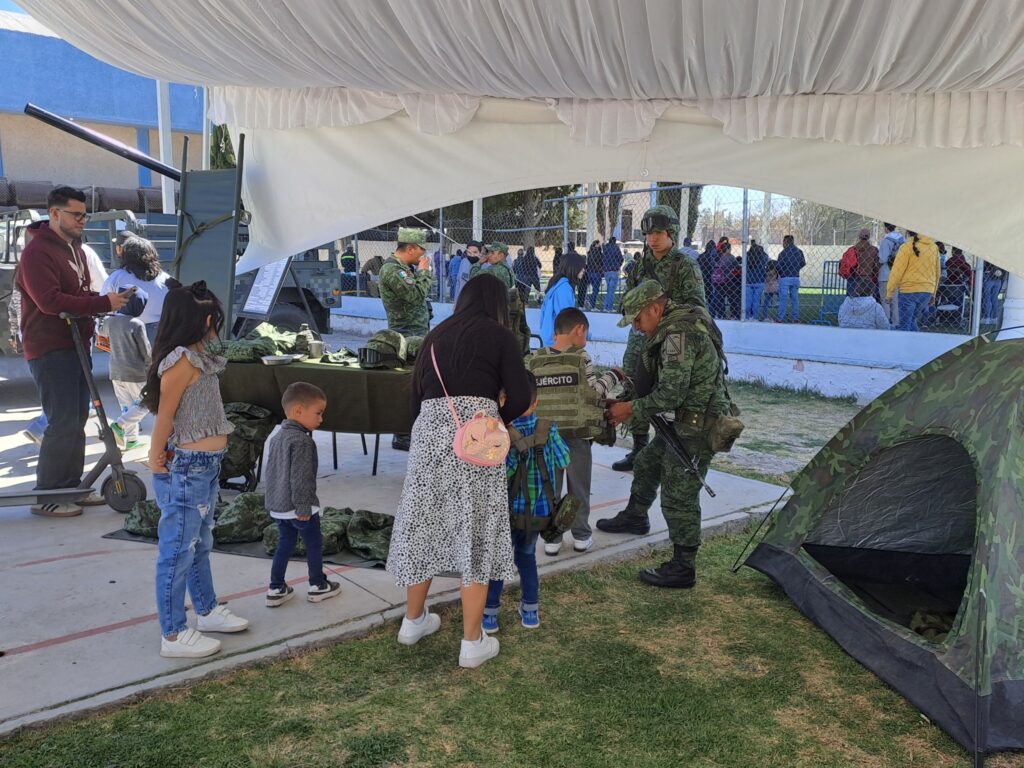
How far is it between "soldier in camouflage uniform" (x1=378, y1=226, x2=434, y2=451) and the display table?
92 centimetres

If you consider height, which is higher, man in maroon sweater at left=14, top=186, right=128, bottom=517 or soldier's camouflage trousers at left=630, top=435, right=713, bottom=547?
man in maroon sweater at left=14, top=186, right=128, bottom=517

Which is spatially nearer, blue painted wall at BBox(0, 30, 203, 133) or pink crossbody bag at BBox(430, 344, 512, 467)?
pink crossbody bag at BBox(430, 344, 512, 467)

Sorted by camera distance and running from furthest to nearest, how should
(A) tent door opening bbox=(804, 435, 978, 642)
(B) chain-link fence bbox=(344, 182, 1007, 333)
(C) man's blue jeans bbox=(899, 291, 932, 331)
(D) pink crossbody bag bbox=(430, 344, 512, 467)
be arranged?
(C) man's blue jeans bbox=(899, 291, 932, 331) < (B) chain-link fence bbox=(344, 182, 1007, 333) < (A) tent door opening bbox=(804, 435, 978, 642) < (D) pink crossbody bag bbox=(430, 344, 512, 467)

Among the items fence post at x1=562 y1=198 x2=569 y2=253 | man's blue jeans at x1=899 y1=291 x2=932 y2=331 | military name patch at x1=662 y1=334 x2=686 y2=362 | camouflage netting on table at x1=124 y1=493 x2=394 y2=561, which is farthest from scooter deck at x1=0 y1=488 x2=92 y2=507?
man's blue jeans at x1=899 y1=291 x2=932 y2=331

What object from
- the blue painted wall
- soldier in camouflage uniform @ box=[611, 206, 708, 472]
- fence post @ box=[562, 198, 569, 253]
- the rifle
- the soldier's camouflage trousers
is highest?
the blue painted wall

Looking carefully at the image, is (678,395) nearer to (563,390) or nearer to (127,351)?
(563,390)

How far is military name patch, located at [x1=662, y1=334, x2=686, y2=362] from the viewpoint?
4.03m

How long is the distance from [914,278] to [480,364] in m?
8.82

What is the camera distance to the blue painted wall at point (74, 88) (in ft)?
73.7

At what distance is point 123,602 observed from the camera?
3877 millimetres

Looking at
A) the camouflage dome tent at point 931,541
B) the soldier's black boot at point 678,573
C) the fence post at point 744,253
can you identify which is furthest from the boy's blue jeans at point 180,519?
the fence post at point 744,253

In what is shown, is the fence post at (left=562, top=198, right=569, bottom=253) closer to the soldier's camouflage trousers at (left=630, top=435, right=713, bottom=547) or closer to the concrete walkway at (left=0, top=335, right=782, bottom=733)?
the concrete walkway at (left=0, top=335, right=782, bottom=733)

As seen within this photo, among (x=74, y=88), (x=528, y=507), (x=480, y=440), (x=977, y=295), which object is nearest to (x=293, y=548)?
(x=528, y=507)

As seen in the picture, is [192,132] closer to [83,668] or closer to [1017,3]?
[83,668]
